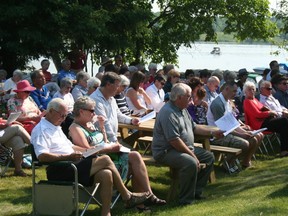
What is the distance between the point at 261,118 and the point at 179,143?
3785 mm

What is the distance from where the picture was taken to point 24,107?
8648 millimetres

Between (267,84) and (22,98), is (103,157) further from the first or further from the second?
(267,84)

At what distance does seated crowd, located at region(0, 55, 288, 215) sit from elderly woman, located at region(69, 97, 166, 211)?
0.01 m

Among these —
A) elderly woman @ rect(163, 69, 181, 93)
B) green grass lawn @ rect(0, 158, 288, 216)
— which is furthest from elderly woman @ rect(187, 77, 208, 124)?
elderly woman @ rect(163, 69, 181, 93)

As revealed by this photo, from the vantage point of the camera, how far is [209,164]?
7.48 metres

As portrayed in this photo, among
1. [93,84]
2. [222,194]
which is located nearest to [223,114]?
[222,194]

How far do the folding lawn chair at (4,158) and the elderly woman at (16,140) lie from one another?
13 centimetres

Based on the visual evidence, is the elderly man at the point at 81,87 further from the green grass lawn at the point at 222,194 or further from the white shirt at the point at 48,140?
the white shirt at the point at 48,140

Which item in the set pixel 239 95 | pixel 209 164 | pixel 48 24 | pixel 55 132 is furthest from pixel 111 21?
pixel 55 132

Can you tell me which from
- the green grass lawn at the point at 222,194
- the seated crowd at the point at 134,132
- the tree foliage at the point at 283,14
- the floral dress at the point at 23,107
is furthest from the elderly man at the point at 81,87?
the tree foliage at the point at 283,14

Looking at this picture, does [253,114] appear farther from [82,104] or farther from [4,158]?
[82,104]

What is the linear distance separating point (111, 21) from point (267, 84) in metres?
6.36

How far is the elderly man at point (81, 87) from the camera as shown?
10.0 metres

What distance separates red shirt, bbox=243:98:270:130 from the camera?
10.2m
